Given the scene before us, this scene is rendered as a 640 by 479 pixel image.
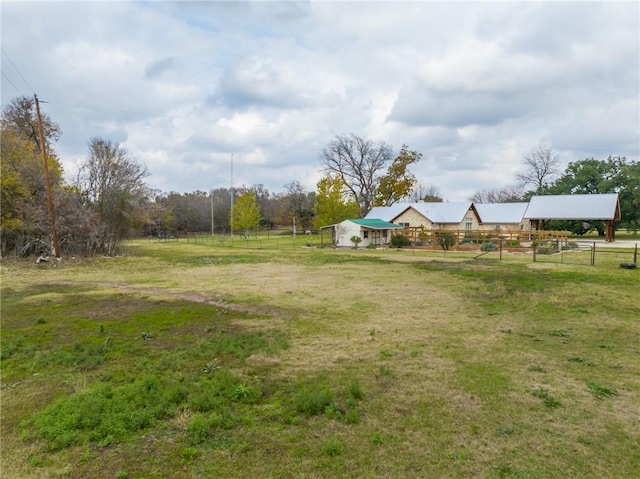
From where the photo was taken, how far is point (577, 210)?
125ft

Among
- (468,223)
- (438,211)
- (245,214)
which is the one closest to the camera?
(468,223)

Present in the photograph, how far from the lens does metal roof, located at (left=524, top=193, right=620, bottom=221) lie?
36688mm

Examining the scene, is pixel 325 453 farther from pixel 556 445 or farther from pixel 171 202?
pixel 171 202

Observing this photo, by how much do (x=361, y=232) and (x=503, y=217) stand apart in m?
18.4

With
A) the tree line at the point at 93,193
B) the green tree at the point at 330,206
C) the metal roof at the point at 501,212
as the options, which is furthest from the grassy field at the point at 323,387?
the metal roof at the point at 501,212

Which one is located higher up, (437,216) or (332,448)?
(437,216)

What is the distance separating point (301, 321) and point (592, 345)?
220 inches

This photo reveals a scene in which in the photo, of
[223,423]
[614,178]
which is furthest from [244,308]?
[614,178]

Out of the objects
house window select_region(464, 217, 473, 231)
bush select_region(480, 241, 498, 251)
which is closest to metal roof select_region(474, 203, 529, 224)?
house window select_region(464, 217, 473, 231)

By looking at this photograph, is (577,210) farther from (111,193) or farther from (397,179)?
(111,193)

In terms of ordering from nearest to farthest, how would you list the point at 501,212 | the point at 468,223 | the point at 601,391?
the point at 601,391, the point at 468,223, the point at 501,212

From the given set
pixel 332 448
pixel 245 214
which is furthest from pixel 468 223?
pixel 332 448

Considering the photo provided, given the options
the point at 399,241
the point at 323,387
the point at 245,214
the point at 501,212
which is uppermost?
the point at 245,214

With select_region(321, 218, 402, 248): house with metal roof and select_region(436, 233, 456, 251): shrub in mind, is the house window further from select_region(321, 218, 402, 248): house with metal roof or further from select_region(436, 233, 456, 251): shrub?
select_region(436, 233, 456, 251): shrub
